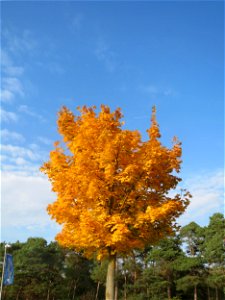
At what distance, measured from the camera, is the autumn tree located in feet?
39.1

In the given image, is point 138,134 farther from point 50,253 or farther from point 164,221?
point 50,253

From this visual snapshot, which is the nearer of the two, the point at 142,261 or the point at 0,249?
the point at 0,249

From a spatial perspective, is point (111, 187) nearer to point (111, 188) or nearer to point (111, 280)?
point (111, 188)

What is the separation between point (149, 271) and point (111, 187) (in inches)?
1454

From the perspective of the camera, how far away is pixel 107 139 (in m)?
12.4

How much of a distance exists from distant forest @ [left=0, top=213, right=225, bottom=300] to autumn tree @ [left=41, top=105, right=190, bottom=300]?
112 ft

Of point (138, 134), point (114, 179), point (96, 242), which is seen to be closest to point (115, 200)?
point (114, 179)

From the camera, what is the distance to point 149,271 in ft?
152

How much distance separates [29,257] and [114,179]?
40.2 meters

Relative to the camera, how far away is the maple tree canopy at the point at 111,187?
39.1ft

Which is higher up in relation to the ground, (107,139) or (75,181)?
(107,139)

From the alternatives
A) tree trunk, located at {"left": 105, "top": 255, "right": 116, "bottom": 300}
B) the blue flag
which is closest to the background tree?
the blue flag

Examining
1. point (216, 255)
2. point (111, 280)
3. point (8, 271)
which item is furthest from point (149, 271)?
point (111, 280)

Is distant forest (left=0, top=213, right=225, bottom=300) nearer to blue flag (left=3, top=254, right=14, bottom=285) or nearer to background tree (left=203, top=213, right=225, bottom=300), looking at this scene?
background tree (left=203, top=213, right=225, bottom=300)
